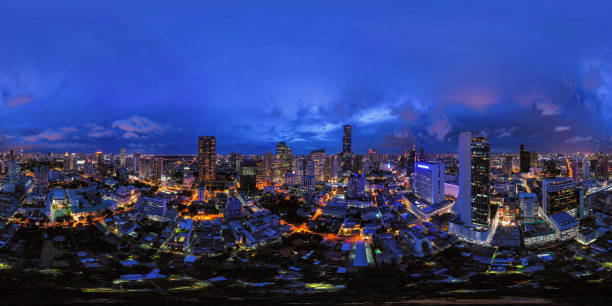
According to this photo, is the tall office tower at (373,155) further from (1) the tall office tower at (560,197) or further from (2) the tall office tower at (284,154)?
(1) the tall office tower at (560,197)

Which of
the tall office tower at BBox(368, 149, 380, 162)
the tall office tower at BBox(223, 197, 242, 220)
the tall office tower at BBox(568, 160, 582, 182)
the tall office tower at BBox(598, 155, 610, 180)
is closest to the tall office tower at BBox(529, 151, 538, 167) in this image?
the tall office tower at BBox(598, 155, 610, 180)

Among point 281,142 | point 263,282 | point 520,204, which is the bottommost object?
point 263,282

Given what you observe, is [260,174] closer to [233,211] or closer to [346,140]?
[233,211]

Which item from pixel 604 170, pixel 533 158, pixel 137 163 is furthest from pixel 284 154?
pixel 604 170

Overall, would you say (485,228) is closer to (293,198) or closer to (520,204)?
(520,204)

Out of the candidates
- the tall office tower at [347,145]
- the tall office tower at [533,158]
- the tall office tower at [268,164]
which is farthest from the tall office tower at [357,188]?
the tall office tower at [533,158]

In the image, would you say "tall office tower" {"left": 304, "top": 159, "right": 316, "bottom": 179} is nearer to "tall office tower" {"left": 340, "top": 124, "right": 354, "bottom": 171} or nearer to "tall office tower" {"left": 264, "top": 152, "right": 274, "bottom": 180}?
"tall office tower" {"left": 264, "top": 152, "right": 274, "bottom": 180}

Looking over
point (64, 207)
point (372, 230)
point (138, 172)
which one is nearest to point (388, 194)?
point (372, 230)
